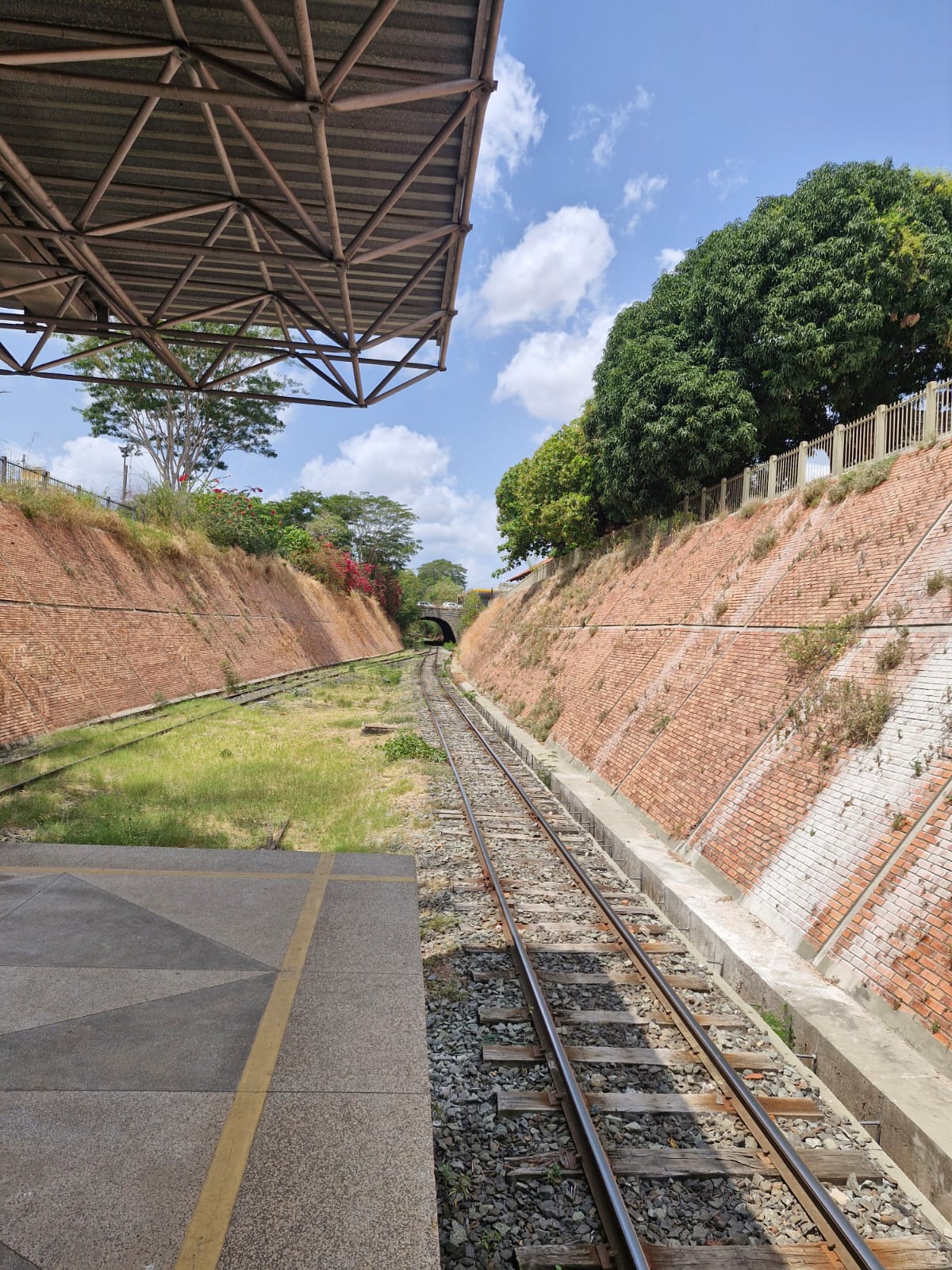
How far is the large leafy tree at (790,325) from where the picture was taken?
18484 mm

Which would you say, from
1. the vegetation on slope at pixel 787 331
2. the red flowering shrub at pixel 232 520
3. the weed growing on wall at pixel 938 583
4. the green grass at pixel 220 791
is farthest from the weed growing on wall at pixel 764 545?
the red flowering shrub at pixel 232 520

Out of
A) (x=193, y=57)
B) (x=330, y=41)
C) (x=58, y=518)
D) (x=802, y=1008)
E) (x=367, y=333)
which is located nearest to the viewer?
(x=193, y=57)

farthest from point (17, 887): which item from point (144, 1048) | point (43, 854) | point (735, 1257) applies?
point (735, 1257)

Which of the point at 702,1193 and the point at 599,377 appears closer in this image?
the point at 702,1193

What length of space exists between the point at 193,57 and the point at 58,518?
1567 cm

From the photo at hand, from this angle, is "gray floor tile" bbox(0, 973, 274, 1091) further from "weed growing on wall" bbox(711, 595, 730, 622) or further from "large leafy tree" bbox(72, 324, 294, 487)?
"large leafy tree" bbox(72, 324, 294, 487)

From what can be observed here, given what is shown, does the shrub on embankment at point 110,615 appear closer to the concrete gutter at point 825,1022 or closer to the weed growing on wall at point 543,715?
the weed growing on wall at point 543,715

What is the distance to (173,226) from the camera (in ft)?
23.7

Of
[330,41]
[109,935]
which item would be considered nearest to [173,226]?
[330,41]

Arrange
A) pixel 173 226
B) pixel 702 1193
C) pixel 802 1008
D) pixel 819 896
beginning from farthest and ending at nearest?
pixel 173 226 → pixel 819 896 → pixel 802 1008 → pixel 702 1193

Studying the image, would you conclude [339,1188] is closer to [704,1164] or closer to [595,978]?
[704,1164]

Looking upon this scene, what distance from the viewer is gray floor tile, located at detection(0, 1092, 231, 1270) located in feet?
8.34

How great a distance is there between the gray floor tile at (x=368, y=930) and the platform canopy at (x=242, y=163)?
17.8 feet

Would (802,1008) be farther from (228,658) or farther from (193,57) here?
(228,658)
